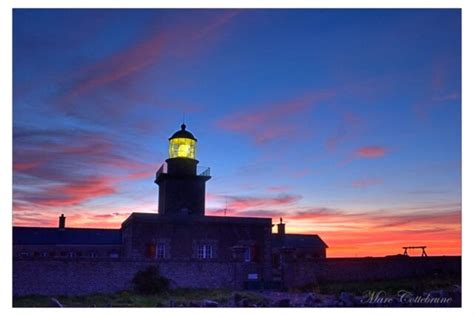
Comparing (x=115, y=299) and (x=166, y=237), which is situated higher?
(x=166, y=237)

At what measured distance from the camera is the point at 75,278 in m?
19.1

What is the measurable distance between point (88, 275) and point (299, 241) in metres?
19.9

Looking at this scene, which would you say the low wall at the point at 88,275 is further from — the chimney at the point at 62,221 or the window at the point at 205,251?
the chimney at the point at 62,221

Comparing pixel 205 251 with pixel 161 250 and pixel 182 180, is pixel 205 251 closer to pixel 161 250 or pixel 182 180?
pixel 161 250

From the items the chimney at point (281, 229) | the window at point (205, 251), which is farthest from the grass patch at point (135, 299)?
the chimney at point (281, 229)

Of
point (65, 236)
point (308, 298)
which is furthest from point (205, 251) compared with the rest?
point (65, 236)

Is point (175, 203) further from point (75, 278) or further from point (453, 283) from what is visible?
point (453, 283)

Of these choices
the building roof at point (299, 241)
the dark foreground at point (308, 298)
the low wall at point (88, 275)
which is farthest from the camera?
the building roof at point (299, 241)

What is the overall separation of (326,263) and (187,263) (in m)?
5.27

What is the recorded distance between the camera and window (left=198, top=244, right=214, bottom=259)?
82.2ft

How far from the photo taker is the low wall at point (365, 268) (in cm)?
2177

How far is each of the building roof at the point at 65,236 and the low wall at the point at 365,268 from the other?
12.1 meters
